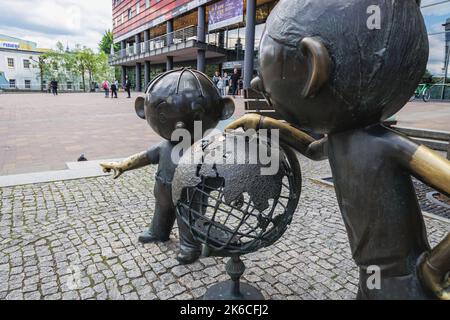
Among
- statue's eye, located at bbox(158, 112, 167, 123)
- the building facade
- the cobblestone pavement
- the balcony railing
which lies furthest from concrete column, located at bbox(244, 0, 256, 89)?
statue's eye, located at bbox(158, 112, 167, 123)

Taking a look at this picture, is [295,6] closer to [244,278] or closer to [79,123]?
[244,278]

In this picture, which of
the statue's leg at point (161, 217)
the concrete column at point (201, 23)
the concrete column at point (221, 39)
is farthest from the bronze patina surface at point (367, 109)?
the concrete column at point (221, 39)

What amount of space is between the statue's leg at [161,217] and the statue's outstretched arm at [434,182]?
1.95 meters

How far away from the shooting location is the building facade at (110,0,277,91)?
21208 mm

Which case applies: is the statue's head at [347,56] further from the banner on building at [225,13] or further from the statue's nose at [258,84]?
the banner on building at [225,13]

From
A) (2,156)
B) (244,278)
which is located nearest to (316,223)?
(244,278)

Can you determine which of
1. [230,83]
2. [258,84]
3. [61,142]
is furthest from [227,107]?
[230,83]

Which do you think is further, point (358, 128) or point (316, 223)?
point (316, 223)

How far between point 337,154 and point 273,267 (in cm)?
160

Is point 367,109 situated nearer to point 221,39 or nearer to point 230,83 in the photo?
point 230,83

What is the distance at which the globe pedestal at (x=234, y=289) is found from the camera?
6.84ft

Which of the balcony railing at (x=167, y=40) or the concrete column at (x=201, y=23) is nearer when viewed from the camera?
the concrete column at (x=201, y=23)

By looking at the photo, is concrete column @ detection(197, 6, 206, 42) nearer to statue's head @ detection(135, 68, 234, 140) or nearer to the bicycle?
the bicycle

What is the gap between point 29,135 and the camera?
878 cm
